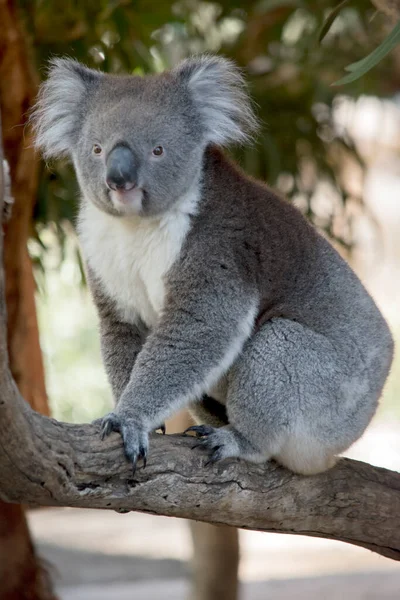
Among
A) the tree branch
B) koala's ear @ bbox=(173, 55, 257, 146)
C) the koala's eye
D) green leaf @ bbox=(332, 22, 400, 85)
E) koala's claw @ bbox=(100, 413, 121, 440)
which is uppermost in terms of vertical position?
green leaf @ bbox=(332, 22, 400, 85)

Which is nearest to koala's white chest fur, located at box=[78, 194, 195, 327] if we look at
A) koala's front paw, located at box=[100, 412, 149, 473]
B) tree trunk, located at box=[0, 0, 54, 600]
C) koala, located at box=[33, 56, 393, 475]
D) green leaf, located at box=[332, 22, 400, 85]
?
koala, located at box=[33, 56, 393, 475]

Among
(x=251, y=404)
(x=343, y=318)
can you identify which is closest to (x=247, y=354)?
(x=251, y=404)

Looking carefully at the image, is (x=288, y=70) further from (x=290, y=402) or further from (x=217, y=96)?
Result: (x=290, y=402)

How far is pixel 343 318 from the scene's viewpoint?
3.08 meters

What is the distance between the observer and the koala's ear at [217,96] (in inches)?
119

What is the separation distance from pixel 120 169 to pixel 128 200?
0.11 metres

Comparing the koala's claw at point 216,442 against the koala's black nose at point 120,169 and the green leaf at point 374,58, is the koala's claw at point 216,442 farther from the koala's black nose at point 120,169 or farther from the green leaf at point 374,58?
the green leaf at point 374,58

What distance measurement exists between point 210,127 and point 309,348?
82cm

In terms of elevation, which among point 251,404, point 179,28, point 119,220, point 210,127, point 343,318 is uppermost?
point 179,28

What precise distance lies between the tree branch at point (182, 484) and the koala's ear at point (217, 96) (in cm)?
108

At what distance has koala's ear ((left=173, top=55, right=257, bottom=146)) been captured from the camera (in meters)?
3.01

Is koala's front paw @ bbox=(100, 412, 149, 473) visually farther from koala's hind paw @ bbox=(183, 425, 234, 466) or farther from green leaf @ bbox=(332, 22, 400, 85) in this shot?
green leaf @ bbox=(332, 22, 400, 85)

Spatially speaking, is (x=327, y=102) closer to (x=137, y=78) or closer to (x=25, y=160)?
(x=25, y=160)

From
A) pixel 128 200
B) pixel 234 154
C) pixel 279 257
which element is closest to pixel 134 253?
→ pixel 128 200
